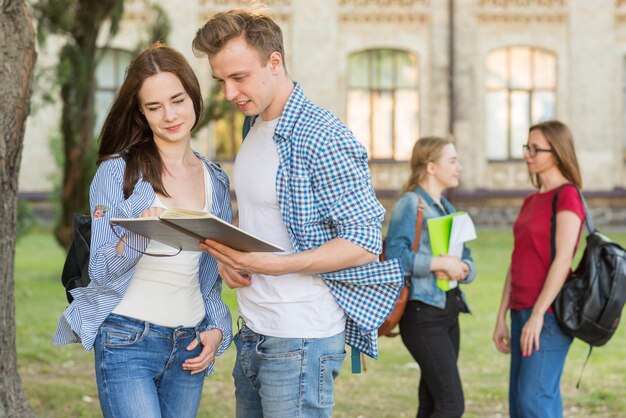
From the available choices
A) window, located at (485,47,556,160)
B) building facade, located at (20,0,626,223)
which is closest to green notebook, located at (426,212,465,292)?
building facade, located at (20,0,626,223)

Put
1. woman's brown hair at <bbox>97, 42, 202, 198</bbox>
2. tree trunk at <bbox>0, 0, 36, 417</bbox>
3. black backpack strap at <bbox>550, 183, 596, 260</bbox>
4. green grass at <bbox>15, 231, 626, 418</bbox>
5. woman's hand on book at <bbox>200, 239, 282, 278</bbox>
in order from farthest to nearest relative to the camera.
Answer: green grass at <bbox>15, 231, 626, 418</bbox> → black backpack strap at <bbox>550, 183, 596, 260</bbox> → tree trunk at <bbox>0, 0, 36, 417</bbox> → woman's brown hair at <bbox>97, 42, 202, 198</bbox> → woman's hand on book at <bbox>200, 239, 282, 278</bbox>

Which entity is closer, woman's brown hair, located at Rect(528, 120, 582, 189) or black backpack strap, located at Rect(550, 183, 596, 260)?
black backpack strap, located at Rect(550, 183, 596, 260)

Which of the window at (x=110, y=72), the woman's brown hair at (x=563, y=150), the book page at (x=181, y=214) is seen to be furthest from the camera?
the window at (x=110, y=72)

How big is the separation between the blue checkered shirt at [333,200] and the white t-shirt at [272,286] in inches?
2.0

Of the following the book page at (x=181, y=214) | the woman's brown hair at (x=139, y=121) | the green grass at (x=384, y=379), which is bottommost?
the green grass at (x=384, y=379)

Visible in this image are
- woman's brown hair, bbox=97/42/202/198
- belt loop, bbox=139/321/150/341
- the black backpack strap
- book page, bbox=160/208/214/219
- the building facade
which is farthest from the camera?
the building facade

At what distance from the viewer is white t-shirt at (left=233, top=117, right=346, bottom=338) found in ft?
11.3

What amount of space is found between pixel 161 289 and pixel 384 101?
2310cm

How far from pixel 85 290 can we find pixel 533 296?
2608 millimetres

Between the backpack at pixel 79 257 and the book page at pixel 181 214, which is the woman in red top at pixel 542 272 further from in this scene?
the book page at pixel 181 214

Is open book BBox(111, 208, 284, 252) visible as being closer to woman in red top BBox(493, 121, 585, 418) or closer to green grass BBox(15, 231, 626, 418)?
woman in red top BBox(493, 121, 585, 418)

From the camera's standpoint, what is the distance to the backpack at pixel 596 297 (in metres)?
5.16

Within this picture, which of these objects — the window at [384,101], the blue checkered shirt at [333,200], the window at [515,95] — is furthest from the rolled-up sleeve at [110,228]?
the window at [515,95]

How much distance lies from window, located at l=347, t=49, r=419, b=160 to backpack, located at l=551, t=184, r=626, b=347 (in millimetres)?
20824
